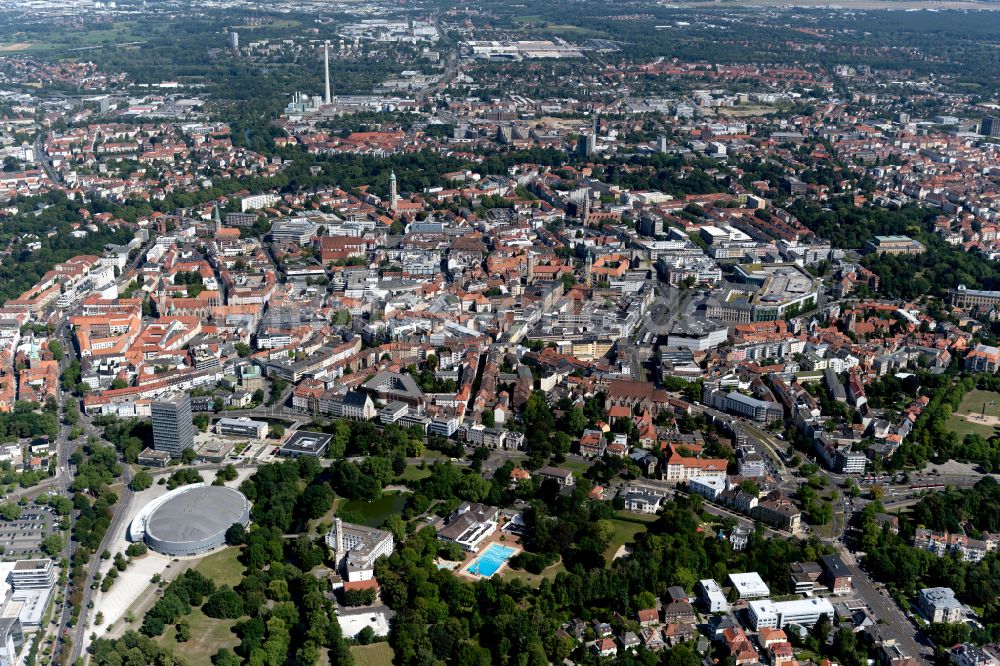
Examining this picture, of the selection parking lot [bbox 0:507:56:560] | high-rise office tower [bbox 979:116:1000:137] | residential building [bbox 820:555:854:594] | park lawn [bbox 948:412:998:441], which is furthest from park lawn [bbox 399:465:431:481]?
Result: high-rise office tower [bbox 979:116:1000:137]

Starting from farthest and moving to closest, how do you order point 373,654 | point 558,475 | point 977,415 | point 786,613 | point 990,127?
point 990,127 → point 977,415 → point 558,475 → point 786,613 → point 373,654

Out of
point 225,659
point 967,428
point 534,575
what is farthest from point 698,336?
point 225,659

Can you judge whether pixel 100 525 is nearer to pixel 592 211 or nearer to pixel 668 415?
pixel 668 415

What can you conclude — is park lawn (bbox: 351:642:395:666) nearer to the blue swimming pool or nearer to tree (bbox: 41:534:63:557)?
the blue swimming pool

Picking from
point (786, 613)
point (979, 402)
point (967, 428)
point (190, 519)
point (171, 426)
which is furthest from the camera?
point (979, 402)

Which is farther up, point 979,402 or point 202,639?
point 979,402

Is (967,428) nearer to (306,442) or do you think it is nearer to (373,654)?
(306,442)

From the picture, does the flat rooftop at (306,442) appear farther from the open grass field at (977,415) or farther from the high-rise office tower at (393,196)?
the high-rise office tower at (393,196)
